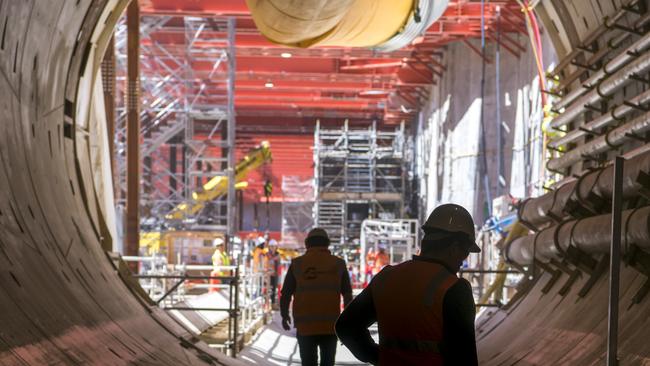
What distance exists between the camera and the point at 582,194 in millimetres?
8961

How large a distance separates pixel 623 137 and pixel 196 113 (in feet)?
86.4

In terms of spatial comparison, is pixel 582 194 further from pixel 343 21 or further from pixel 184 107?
pixel 184 107

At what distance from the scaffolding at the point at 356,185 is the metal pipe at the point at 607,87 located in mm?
27981

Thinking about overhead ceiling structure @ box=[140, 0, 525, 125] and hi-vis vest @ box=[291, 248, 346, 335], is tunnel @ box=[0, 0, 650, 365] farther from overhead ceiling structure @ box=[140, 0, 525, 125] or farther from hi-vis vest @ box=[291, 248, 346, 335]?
overhead ceiling structure @ box=[140, 0, 525, 125]

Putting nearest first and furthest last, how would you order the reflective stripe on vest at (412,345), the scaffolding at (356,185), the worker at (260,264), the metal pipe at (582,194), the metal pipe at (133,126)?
the reflective stripe on vest at (412,345) → the metal pipe at (582,194) → the metal pipe at (133,126) → the worker at (260,264) → the scaffolding at (356,185)

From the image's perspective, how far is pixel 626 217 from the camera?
277 inches

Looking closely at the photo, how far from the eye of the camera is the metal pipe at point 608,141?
26.0ft

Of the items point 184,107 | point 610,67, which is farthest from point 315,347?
point 184,107

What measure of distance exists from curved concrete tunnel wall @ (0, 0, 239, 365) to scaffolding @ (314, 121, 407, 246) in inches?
A: 1147

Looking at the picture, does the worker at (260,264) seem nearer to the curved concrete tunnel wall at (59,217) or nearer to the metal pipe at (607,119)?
the metal pipe at (607,119)

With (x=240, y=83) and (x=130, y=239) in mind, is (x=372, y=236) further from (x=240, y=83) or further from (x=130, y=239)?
(x=130, y=239)

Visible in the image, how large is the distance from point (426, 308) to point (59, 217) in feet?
15.4

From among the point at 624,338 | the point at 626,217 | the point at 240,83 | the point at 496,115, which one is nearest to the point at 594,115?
the point at 626,217

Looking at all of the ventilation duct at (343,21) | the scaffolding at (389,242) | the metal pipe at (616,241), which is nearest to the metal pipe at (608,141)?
the ventilation duct at (343,21)
